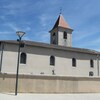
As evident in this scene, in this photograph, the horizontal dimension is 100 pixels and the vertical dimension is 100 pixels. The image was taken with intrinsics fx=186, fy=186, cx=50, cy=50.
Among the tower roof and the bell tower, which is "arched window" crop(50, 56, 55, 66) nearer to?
the bell tower

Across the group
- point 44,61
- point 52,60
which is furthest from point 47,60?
point 52,60

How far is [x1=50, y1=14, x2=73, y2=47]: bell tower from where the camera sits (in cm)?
4227

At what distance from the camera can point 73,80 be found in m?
19.3

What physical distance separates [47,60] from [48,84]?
553 inches

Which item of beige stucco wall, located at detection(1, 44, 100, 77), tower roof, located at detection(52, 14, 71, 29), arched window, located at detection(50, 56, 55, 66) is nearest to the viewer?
beige stucco wall, located at detection(1, 44, 100, 77)

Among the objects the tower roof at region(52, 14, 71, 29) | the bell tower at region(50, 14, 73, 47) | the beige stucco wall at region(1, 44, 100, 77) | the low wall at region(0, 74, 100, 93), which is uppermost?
the tower roof at region(52, 14, 71, 29)

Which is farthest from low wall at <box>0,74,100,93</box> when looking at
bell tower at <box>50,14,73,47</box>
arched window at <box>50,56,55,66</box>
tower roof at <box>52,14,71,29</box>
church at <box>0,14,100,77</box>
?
tower roof at <box>52,14,71,29</box>

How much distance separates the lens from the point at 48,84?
1795 centimetres

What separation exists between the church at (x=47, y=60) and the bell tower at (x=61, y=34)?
22.8ft

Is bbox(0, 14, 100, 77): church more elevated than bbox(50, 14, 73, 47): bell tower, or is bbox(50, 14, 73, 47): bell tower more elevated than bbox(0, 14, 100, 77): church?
bbox(50, 14, 73, 47): bell tower

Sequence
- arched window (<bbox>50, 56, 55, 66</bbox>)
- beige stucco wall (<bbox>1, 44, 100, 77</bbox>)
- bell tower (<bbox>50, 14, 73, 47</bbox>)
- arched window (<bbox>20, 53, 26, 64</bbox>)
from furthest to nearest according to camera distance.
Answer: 1. bell tower (<bbox>50, 14, 73, 47</bbox>)
2. arched window (<bbox>50, 56, 55, 66</bbox>)
3. arched window (<bbox>20, 53, 26, 64</bbox>)
4. beige stucco wall (<bbox>1, 44, 100, 77</bbox>)

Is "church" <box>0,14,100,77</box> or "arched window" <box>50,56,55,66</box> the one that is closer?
"church" <box>0,14,100,77</box>

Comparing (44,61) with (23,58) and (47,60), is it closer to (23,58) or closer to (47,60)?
(47,60)

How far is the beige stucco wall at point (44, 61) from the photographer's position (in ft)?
94.3
